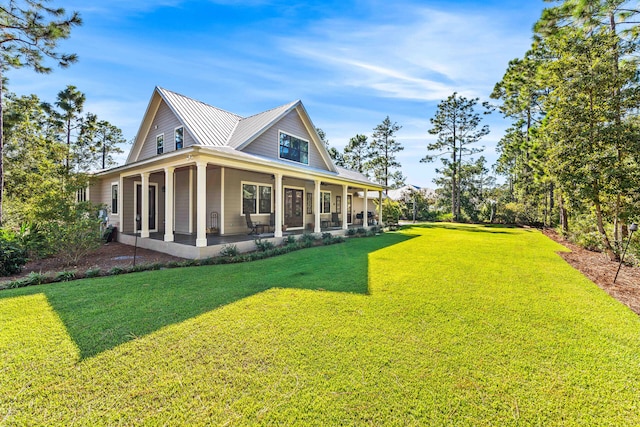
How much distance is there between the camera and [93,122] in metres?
25.8

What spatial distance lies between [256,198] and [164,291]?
7807mm

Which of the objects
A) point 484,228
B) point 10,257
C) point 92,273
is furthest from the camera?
point 484,228

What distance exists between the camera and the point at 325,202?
58.3 ft

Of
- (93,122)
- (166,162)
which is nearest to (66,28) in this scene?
(166,162)

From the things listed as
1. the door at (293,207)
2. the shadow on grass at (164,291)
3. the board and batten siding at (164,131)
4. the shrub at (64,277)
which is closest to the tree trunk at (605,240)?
the shadow on grass at (164,291)

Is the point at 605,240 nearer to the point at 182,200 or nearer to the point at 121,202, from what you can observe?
the point at 182,200

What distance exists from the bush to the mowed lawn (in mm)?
2535

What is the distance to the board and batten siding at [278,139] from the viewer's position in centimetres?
1202

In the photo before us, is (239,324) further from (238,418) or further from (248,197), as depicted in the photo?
(248,197)

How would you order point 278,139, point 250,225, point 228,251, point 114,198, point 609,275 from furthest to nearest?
point 114,198 → point 278,139 → point 250,225 → point 228,251 → point 609,275

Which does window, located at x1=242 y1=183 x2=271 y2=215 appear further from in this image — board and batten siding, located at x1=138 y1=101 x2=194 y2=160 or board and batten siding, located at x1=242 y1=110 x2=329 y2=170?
board and batten siding, located at x1=138 y1=101 x2=194 y2=160

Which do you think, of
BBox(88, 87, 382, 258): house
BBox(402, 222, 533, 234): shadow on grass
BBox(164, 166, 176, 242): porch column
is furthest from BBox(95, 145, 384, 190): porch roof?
BBox(402, 222, 533, 234): shadow on grass

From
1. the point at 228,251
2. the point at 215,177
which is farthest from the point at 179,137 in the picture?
the point at 228,251

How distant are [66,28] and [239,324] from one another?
39.4 feet
